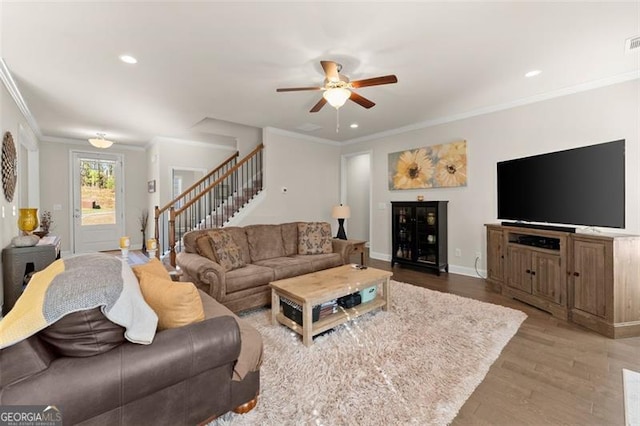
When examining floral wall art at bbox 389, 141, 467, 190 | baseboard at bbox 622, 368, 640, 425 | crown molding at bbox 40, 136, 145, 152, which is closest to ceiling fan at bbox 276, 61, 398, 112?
floral wall art at bbox 389, 141, 467, 190

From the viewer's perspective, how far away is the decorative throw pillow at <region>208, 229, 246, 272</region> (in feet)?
11.0

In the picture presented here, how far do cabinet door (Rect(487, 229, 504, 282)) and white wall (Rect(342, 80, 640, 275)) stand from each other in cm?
51

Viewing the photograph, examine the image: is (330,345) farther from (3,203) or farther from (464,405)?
(3,203)

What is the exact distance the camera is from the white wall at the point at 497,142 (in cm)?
321

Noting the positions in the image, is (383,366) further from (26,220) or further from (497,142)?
(26,220)

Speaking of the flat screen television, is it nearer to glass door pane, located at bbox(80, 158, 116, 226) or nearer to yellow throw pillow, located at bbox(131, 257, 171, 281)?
yellow throw pillow, located at bbox(131, 257, 171, 281)

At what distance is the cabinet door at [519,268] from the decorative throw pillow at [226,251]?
338 cm

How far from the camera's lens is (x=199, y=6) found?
206 cm

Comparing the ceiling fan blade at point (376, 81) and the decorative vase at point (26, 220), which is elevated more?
the ceiling fan blade at point (376, 81)

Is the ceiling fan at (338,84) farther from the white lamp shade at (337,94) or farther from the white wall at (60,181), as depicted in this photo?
the white wall at (60,181)

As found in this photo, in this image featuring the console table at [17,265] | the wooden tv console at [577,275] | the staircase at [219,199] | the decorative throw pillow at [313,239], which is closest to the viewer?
the wooden tv console at [577,275]

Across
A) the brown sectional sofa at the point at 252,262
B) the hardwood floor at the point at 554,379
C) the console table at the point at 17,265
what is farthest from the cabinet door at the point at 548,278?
the console table at the point at 17,265

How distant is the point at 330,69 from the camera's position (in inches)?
102

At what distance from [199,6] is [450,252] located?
15.7ft
